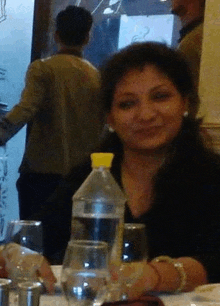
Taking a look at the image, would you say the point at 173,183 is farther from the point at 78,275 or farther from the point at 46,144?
the point at 46,144

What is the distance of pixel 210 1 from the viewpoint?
226 cm

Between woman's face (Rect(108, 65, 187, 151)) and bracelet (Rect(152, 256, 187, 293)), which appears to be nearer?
bracelet (Rect(152, 256, 187, 293))

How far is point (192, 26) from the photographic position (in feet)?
7.93

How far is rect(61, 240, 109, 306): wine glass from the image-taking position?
0.82 metres

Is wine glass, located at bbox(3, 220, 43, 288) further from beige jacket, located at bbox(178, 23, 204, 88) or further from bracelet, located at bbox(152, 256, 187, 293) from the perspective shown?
beige jacket, located at bbox(178, 23, 204, 88)

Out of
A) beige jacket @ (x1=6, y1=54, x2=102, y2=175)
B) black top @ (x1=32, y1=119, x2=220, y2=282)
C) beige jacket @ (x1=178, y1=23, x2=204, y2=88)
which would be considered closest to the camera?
black top @ (x1=32, y1=119, x2=220, y2=282)

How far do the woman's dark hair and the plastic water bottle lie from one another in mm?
454

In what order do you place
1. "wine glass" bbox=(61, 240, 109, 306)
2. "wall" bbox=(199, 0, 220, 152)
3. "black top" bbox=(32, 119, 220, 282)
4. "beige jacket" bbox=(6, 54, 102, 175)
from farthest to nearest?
"beige jacket" bbox=(6, 54, 102, 175), "wall" bbox=(199, 0, 220, 152), "black top" bbox=(32, 119, 220, 282), "wine glass" bbox=(61, 240, 109, 306)

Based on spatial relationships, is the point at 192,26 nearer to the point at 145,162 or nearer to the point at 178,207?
the point at 145,162

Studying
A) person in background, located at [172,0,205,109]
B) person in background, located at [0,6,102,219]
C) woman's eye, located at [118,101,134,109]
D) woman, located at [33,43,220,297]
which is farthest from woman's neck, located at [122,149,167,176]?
person in background, located at [0,6,102,219]

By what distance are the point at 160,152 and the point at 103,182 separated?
41 centimetres

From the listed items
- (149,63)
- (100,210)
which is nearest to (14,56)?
(149,63)

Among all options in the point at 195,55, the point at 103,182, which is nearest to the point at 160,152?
the point at 103,182

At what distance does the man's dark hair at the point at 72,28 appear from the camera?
2670 mm
